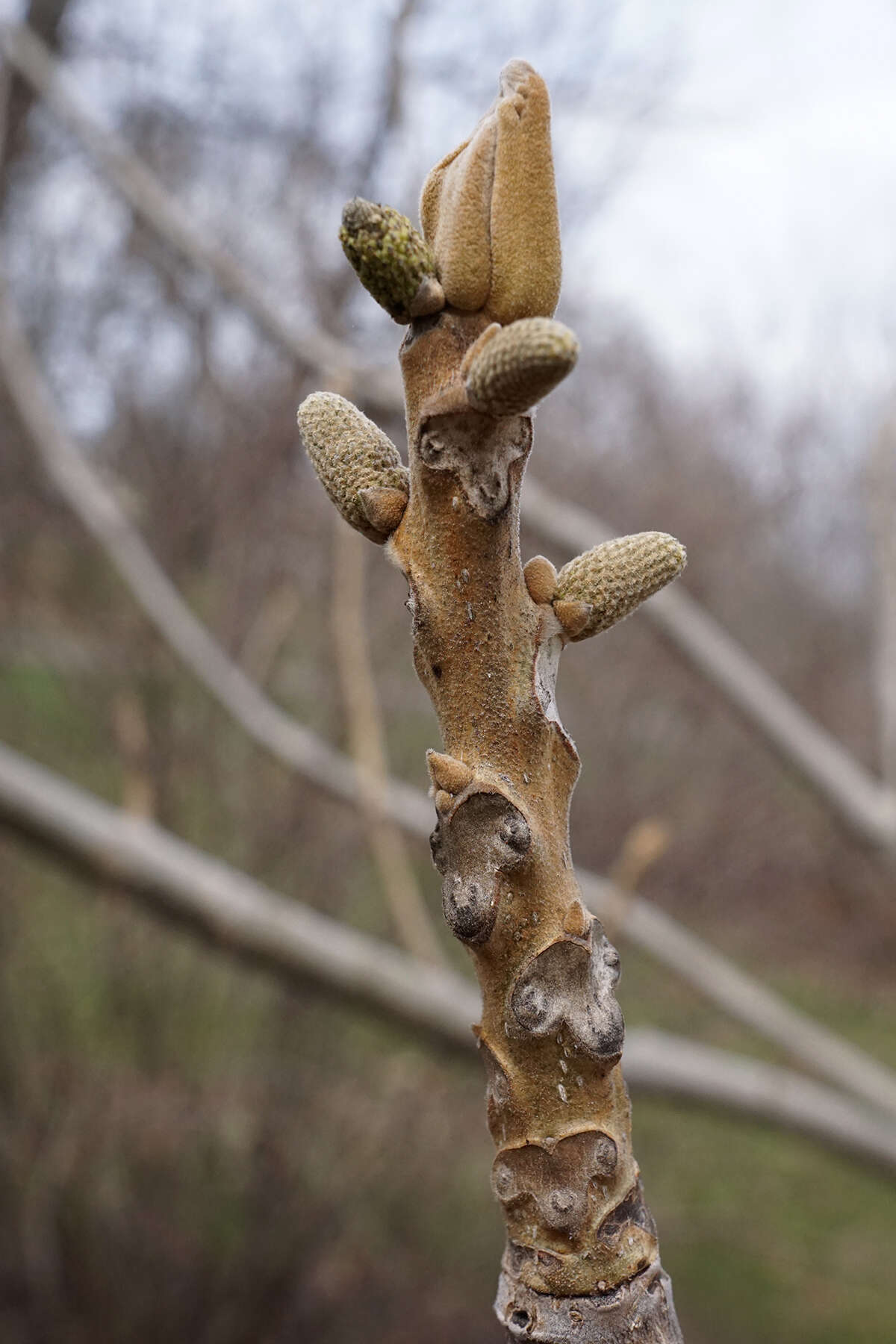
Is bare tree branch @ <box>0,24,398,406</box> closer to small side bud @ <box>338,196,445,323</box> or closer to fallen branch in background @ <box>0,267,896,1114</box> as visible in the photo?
fallen branch in background @ <box>0,267,896,1114</box>

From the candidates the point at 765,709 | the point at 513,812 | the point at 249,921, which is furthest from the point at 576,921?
the point at 765,709

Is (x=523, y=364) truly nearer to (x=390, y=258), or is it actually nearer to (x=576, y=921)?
(x=390, y=258)

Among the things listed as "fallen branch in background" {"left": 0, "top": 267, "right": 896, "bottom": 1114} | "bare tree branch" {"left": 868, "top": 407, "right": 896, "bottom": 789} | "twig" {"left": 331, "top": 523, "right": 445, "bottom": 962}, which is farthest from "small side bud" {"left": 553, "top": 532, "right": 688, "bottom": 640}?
"bare tree branch" {"left": 868, "top": 407, "right": 896, "bottom": 789}

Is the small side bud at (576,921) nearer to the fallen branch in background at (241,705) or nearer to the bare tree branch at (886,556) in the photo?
the fallen branch in background at (241,705)

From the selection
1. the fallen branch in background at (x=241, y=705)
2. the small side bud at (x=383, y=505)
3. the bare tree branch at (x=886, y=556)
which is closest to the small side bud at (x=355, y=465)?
the small side bud at (x=383, y=505)

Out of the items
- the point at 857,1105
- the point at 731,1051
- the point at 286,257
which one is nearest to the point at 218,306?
the point at 286,257

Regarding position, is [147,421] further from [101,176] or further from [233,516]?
[101,176]

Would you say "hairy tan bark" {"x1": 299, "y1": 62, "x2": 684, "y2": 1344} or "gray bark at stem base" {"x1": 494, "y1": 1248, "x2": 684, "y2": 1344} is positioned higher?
"hairy tan bark" {"x1": 299, "y1": 62, "x2": 684, "y2": 1344}
